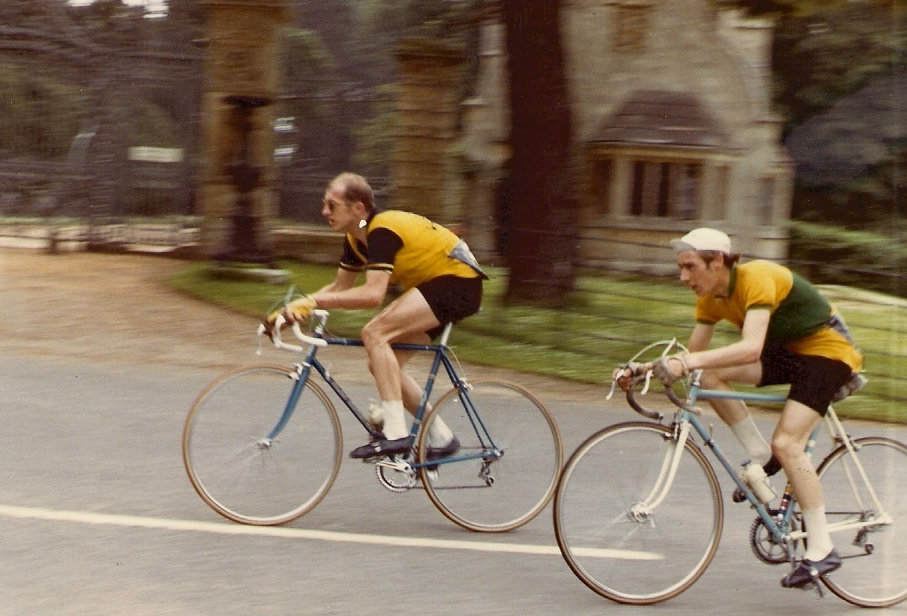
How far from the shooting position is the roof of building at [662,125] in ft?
90.2

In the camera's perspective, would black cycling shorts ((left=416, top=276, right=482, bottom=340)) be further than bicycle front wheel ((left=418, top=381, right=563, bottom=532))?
No

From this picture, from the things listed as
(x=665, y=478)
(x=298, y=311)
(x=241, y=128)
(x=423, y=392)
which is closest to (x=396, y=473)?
(x=423, y=392)

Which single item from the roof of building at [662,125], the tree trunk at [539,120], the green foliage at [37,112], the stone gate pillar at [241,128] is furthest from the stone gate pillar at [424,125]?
the roof of building at [662,125]

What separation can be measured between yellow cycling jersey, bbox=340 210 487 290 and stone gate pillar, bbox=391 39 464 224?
28.7 ft

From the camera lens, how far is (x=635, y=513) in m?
5.58

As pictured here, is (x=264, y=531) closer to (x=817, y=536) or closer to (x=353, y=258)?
(x=353, y=258)

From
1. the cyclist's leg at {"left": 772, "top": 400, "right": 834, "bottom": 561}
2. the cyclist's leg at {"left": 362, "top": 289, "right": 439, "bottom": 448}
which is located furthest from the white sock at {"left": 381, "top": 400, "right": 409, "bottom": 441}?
the cyclist's leg at {"left": 772, "top": 400, "right": 834, "bottom": 561}

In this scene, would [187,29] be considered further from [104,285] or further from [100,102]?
[104,285]

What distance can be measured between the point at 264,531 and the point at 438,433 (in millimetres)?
1012

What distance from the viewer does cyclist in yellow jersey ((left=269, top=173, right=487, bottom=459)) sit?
6.39m

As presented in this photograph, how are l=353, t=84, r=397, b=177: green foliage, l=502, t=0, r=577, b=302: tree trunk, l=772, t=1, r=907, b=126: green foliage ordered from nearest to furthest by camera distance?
1. l=502, t=0, r=577, b=302: tree trunk
2. l=353, t=84, r=397, b=177: green foliage
3. l=772, t=1, r=907, b=126: green foliage

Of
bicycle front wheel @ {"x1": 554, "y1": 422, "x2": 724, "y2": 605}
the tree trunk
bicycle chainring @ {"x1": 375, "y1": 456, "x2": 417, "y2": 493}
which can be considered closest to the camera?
bicycle front wheel @ {"x1": 554, "y1": 422, "x2": 724, "y2": 605}

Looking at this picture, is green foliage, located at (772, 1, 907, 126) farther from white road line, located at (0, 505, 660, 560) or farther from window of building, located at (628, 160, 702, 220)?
white road line, located at (0, 505, 660, 560)

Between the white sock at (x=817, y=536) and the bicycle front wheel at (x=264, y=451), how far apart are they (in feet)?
7.71
